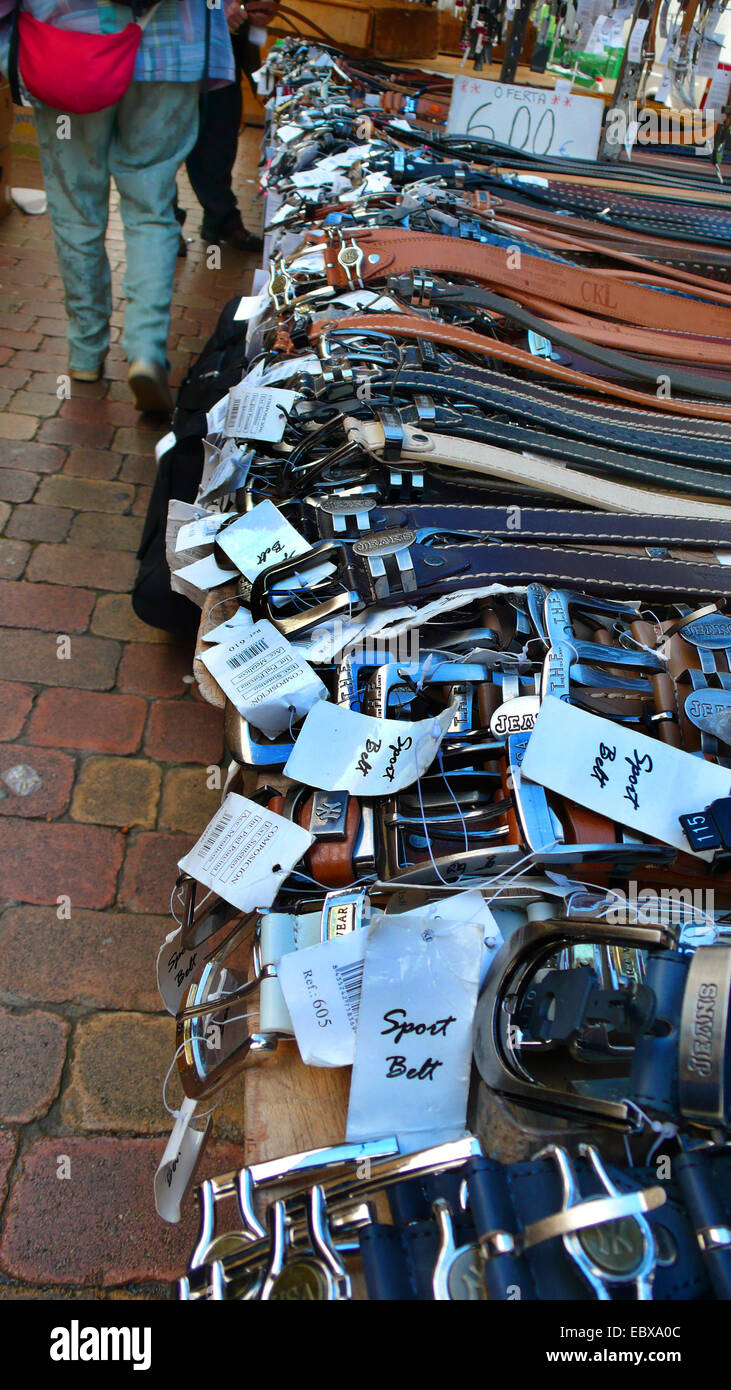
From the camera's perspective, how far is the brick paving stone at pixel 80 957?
1927mm

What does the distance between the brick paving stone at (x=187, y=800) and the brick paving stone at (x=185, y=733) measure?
0.18 feet

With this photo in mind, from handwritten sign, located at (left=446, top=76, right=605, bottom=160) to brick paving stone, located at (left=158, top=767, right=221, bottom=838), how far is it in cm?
291

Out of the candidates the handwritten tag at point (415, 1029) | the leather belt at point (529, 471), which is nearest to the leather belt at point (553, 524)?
the leather belt at point (529, 471)

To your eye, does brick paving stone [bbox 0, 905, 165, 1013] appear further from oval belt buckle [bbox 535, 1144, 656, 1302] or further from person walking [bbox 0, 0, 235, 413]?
person walking [bbox 0, 0, 235, 413]

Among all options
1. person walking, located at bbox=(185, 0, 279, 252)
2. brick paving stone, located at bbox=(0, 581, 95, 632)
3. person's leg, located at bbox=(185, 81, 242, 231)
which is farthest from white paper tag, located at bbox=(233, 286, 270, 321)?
person's leg, located at bbox=(185, 81, 242, 231)

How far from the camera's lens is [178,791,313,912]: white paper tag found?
1160 mm

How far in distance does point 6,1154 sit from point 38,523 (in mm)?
2178

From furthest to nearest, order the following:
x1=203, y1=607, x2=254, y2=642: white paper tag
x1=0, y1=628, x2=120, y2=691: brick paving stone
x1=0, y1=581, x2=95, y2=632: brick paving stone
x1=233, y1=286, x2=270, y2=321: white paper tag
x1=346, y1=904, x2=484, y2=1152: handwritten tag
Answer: x1=0, y1=581, x2=95, y2=632: brick paving stone → x1=0, y1=628, x2=120, y2=691: brick paving stone → x1=233, y1=286, x2=270, y2=321: white paper tag → x1=203, y1=607, x2=254, y2=642: white paper tag → x1=346, y1=904, x2=484, y2=1152: handwritten tag

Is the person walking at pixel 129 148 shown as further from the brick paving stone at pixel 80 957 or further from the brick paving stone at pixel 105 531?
the brick paving stone at pixel 80 957

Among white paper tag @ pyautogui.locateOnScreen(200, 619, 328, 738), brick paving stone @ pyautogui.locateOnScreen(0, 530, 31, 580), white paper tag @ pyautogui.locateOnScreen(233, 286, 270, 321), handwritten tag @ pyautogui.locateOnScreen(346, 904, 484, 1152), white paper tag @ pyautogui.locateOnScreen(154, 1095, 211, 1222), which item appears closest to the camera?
handwritten tag @ pyautogui.locateOnScreen(346, 904, 484, 1152)

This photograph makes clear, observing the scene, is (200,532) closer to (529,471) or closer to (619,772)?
(529,471)

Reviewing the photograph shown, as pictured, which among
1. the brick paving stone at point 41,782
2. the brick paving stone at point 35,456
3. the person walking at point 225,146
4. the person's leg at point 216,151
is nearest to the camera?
the brick paving stone at point 41,782

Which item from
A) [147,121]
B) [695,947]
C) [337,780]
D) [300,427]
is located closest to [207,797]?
[300,427]

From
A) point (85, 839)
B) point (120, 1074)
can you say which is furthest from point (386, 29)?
point (120, 1074)
